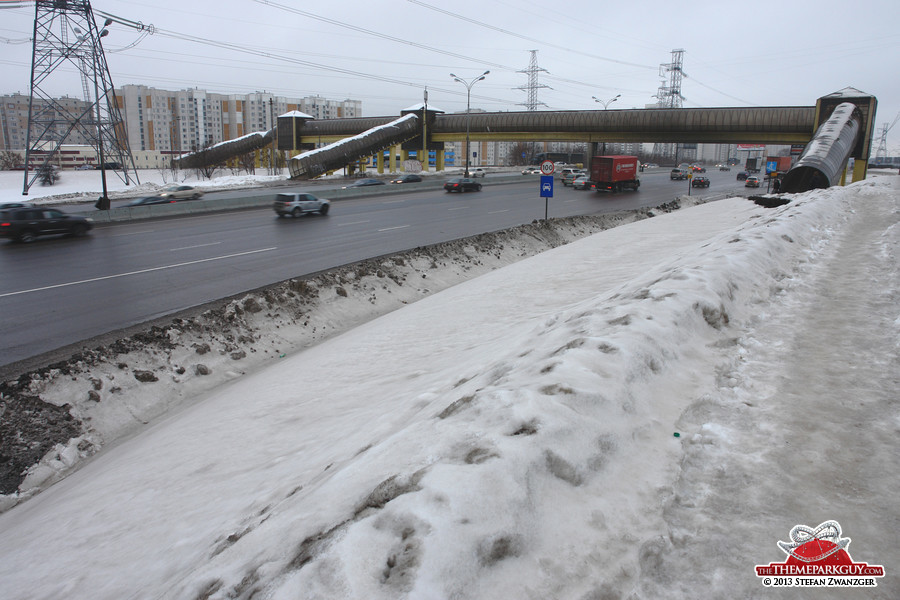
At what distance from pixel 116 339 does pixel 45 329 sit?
183cm

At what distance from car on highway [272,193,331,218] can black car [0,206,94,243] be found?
9009 mm

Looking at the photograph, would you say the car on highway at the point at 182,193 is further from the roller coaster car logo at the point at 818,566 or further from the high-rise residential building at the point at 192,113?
the high-rise residential building at the point at 192,113

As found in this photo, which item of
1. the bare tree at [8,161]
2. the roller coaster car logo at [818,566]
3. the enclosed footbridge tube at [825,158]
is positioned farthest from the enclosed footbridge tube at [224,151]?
Answer: the roller coaster car logo at [818,566]

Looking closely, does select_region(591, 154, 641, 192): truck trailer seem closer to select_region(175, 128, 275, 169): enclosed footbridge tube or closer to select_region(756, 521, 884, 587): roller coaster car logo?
select_region(756, 521, 884, 587): roller coaster car logo

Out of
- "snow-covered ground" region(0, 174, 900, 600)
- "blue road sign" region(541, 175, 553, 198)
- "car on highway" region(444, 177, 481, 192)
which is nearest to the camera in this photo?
"snow-covered ground" region(0, 174, 900, 600)

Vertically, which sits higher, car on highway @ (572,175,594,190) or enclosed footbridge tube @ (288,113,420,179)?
enclosed footbridge tube @ (288,113,420,179)

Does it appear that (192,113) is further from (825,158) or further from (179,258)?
(825,158)

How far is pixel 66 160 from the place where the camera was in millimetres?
124500

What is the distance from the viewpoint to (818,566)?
108 inches

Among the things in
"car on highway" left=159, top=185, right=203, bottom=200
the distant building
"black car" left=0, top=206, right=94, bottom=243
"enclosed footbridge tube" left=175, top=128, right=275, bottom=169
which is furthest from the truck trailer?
the distant building

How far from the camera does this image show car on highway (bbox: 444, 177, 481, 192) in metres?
45.1

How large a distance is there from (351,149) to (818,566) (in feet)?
213

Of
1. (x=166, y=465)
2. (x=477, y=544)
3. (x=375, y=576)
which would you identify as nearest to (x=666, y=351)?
(x=477, y=544)

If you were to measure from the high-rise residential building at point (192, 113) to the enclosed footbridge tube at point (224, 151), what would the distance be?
4787 centimetres
